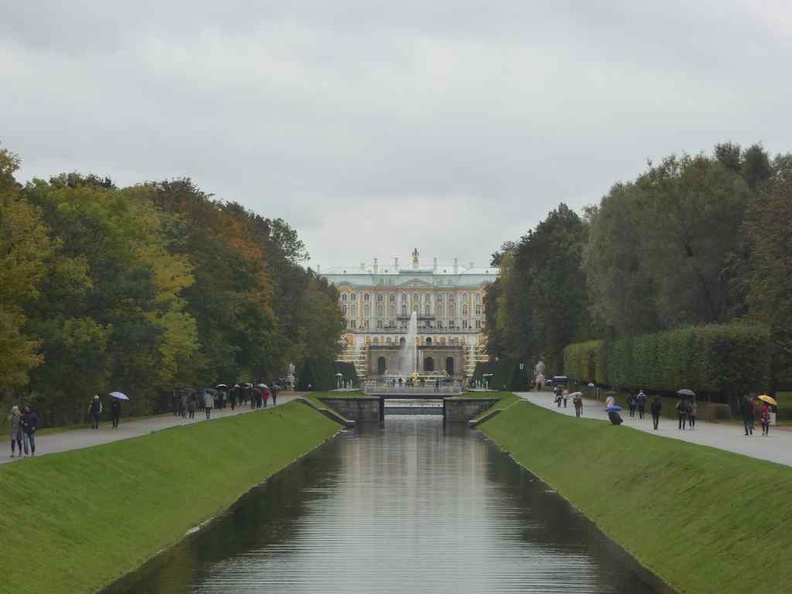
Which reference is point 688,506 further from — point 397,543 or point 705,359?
point 705,359

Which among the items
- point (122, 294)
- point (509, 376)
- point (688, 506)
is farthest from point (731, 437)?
point (509, 376)

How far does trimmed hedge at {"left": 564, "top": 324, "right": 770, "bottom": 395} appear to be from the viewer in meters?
63.0

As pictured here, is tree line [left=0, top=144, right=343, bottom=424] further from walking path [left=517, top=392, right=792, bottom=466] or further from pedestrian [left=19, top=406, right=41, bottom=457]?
walking path [left=517, top=392, right=792, bottom=466]

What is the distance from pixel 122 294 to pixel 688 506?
34.8 m

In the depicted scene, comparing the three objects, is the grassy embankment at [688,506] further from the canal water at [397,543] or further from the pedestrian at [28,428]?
the pedestrian at [28,428]

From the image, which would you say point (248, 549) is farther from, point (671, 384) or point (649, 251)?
point (649, 251)

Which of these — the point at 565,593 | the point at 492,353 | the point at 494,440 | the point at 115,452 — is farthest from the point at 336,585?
the point at 492,353

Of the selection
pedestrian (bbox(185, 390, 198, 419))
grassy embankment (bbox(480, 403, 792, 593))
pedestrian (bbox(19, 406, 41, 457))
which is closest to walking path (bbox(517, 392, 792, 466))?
grassy embankment (bbox(480, 403, 792, 593))

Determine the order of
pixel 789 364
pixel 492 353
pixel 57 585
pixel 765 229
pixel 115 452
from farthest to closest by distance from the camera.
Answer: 1. pixel 492 353
2. pixel 789 364
3. pixel 765 229
4. pixel 115 452
5. pixel 57 585

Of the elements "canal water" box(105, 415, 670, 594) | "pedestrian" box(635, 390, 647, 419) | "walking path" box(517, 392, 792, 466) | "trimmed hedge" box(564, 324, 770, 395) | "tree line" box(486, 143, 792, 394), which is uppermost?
"tree line" box(486, 143, 792, 394)

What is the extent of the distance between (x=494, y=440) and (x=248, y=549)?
4724 cm

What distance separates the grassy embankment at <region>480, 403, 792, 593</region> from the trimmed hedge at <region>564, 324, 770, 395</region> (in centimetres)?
1427

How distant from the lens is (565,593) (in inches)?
986

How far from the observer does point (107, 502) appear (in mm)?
33312
